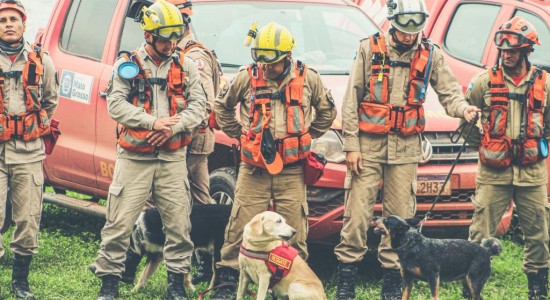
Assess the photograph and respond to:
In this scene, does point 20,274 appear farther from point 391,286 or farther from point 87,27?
point 87,27

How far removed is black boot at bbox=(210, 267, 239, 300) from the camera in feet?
25.5

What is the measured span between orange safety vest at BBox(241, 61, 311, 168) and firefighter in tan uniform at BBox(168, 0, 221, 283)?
2.25ft

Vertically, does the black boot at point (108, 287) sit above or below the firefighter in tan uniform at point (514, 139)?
below

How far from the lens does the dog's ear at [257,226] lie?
7.18 m

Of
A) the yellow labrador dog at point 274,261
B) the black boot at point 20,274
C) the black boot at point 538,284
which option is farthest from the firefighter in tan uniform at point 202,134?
the black boot at point 538,284

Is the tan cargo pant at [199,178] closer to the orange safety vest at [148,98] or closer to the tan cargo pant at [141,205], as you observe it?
the tan cargo pant at [141,205]

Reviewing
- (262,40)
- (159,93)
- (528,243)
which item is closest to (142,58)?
(159,93)

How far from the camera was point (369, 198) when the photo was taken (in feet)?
25.2

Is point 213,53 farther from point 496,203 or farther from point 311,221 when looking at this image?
point 496,203

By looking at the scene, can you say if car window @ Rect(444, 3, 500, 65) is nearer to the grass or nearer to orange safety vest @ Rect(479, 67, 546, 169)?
the grass

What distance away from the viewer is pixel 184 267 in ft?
25.5

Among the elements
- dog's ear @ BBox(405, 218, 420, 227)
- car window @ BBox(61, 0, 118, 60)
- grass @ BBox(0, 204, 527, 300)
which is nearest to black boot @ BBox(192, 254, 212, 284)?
grass @ BBox(0, 204, 527, 300)

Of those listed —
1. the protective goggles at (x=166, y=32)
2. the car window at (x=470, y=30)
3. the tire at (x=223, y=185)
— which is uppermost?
the protective goggles at (x=166, y=32)

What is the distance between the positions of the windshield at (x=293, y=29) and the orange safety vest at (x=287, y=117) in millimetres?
1549
